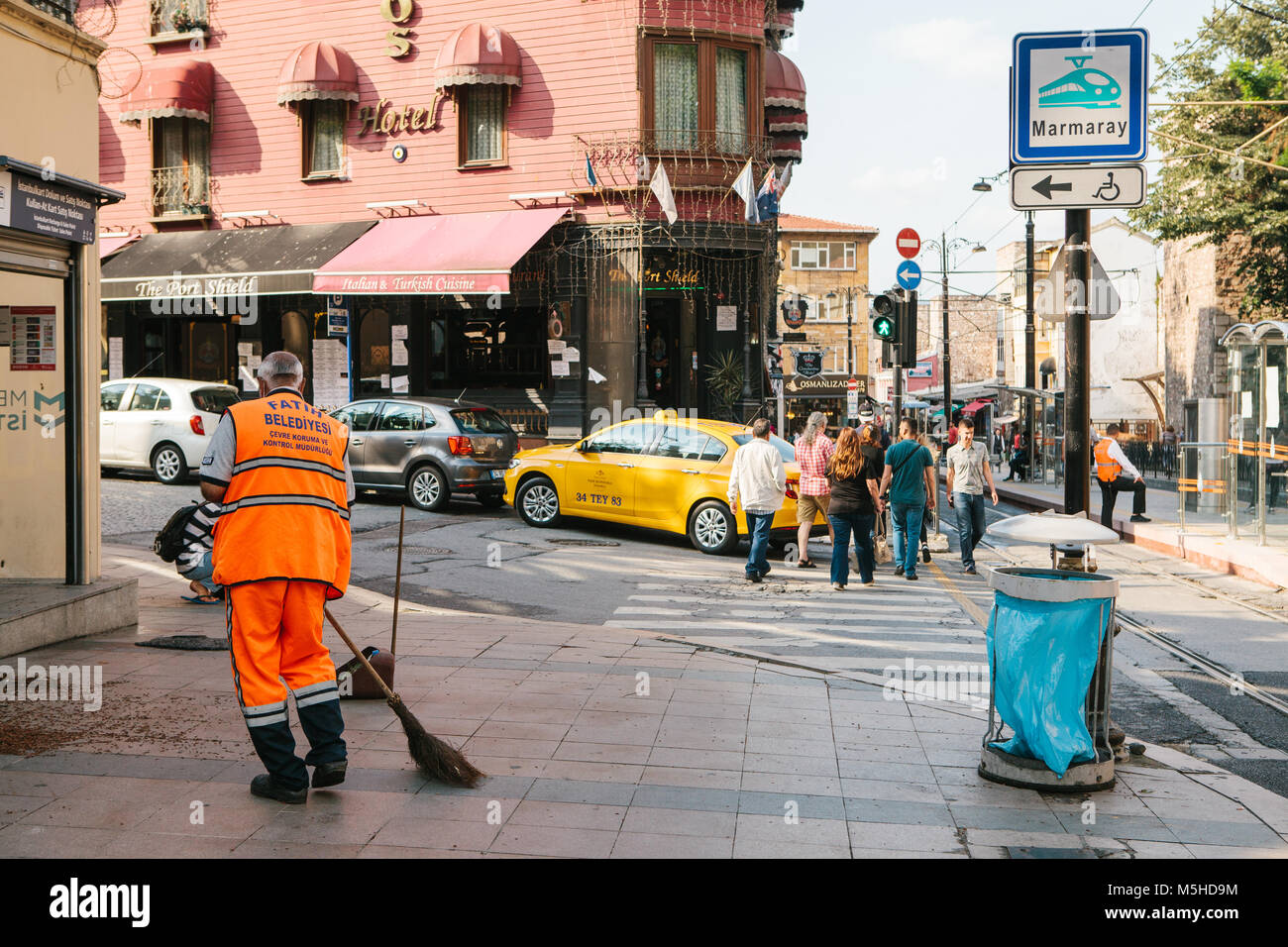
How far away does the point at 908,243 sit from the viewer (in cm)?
1725

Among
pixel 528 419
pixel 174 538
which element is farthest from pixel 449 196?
pixel 174 538

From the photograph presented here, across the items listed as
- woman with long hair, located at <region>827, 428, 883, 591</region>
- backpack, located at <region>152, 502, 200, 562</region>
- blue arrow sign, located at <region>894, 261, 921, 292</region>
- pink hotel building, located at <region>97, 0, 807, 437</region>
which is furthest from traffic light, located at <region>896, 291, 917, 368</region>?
backpack, located at <region>152, 502, 200, 562</region>

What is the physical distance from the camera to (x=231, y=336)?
1005 inches

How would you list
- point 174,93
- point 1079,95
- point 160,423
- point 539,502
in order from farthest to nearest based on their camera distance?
point 174,93
point 160,423
point 539,502
point 1079,95

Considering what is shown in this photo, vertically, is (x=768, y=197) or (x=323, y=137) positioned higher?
(x=323, y=137)

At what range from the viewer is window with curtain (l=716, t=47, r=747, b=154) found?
22.4m

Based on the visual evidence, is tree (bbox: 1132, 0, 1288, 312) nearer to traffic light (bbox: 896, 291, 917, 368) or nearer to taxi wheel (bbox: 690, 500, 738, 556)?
traffic light (bbox: 896, 291, 917, 368)

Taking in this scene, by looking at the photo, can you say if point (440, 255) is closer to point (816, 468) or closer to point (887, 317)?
point (887, 317)

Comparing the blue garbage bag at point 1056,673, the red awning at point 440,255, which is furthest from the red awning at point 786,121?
the blue garbage bag at point 1056,673

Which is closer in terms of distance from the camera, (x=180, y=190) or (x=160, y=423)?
(x=160, y=423)

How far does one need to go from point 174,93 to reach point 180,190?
2.10 m

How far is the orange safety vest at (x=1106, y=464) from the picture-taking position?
57.8 ft

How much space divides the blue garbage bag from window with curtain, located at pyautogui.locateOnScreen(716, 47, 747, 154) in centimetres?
1825
